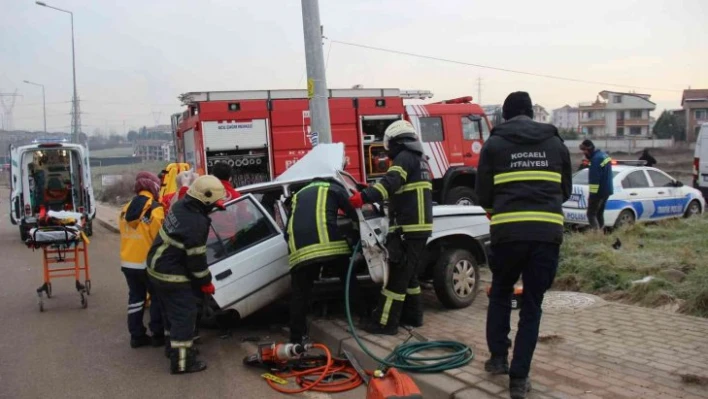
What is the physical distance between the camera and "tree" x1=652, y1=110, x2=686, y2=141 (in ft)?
220

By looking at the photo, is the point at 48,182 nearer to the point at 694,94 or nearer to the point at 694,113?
the point at 694,113

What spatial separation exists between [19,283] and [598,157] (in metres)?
9.50

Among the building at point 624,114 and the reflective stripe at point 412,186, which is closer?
the reflective stripe at point 412,186

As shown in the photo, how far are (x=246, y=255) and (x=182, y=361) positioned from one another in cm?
110

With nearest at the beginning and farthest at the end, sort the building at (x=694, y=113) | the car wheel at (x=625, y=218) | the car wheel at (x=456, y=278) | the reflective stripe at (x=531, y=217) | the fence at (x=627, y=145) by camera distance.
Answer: the reflective stripe at (x=531, y=217), the car wheel at (x=456, y=278), the car wheel at (x=625, y=218), the fence at (x=627, y=145), the building at (x=694, y=113)

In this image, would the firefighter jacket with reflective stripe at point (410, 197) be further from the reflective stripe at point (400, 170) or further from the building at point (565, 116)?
the building at point (565, 116)

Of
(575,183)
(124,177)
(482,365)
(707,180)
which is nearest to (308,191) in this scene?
(482,365)

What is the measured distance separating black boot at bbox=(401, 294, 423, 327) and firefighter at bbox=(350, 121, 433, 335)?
0.13 metres

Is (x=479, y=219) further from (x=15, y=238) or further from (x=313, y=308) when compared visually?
(x=15, y=238)

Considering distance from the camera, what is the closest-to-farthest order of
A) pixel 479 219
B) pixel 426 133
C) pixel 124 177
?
pixel 479 219
pixel 426 133
pixel 124 177

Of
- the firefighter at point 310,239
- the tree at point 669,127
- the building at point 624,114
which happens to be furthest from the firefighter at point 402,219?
the building at point 624,114

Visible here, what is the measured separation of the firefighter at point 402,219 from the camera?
547cm

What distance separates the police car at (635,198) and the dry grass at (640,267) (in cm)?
156

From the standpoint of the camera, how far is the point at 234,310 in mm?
5793
